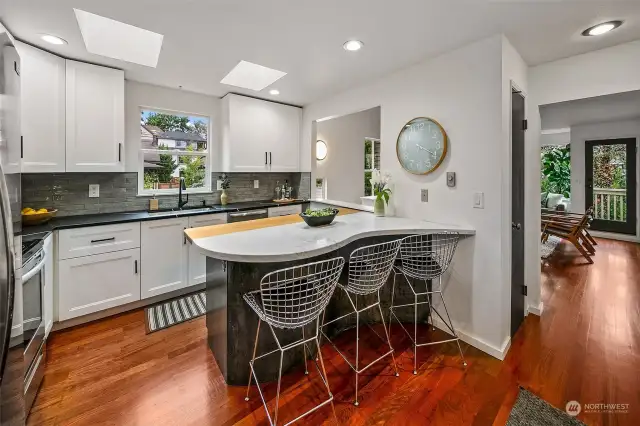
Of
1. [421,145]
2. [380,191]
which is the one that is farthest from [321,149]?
[421,145]

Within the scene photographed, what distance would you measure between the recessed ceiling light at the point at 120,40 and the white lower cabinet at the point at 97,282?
184cm

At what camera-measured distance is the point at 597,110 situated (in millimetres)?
4684

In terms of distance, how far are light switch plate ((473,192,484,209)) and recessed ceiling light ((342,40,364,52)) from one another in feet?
5.05

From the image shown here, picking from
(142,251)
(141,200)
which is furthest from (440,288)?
(141,200)

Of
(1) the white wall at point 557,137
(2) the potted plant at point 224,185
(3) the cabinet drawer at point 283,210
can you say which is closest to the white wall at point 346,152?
(3) the cabinet drawer at point 283,210

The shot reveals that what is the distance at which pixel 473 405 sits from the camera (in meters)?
1.74

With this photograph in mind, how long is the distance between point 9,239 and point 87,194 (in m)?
2.59

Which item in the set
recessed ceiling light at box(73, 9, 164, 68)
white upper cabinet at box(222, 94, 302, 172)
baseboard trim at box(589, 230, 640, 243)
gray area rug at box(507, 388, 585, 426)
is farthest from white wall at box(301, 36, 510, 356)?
baseboard trim at box(589, 230, 640, 243)

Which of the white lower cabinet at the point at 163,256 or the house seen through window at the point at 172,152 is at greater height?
the house seen through window at the point at 172,152

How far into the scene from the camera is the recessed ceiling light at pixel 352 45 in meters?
2.30

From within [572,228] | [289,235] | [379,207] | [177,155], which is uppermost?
[177,155]

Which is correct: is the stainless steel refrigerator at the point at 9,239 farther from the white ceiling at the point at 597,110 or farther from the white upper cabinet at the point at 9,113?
the white ceiling at the point at 597,110

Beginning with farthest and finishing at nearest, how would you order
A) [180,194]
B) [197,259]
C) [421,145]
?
[180,194]
[197,259]
[421,145]

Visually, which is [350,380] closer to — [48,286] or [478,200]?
[478,200]
